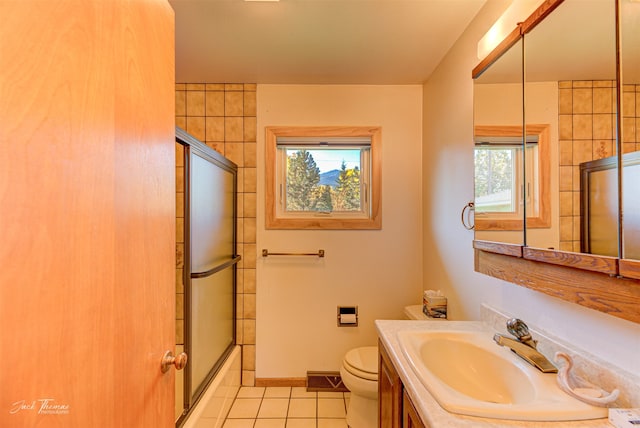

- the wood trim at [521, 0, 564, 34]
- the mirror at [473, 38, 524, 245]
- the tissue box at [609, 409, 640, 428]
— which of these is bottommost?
the tissue box at [609, 409, 640, 428]

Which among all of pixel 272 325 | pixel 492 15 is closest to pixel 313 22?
pixel 492 15

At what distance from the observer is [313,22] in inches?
59.2

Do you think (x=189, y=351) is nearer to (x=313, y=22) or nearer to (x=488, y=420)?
(x=488, y=420)

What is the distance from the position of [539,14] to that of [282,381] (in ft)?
8.32

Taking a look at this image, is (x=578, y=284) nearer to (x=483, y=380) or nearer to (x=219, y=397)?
(x=483, y=380)

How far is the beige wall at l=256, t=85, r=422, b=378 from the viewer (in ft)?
7.18

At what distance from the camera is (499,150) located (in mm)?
1198

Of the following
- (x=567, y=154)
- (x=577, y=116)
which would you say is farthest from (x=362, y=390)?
(x=577, y=116)

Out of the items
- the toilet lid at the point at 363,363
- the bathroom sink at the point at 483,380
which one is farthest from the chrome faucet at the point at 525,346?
the toilet lid at the point at 363,363

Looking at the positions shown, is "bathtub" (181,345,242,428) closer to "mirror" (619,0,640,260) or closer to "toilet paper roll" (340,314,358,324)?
"toilet paper roll" (340,314,358,324)

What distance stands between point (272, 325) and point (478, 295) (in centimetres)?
148

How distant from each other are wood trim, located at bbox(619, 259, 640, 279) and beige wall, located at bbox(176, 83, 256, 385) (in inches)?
77.7

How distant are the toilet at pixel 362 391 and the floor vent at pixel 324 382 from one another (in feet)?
1.27

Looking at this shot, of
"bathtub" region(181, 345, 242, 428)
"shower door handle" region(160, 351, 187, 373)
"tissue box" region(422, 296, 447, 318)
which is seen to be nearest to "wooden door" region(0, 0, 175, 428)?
Result: "shower door handle" region(160, 351, 187, 373)
